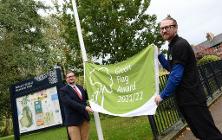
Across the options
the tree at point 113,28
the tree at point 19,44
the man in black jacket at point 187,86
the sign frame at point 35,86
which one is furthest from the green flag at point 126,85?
the tree at point 19,44

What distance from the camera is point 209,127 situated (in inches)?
209

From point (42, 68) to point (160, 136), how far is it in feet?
68.9

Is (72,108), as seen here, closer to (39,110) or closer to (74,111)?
(74,111)

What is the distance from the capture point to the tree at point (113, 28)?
19516mm

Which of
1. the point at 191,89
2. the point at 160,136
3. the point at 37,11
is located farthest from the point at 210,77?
the point at 37,11

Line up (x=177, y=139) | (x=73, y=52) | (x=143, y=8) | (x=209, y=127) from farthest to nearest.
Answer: (x=73, y=52) < (x=143, y=8) < (x=177, y=139) < (x=209, y=127)

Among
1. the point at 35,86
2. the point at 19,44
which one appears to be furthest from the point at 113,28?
the point at 19,44

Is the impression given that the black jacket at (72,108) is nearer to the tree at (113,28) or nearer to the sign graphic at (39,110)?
the sign graphic at (39,110)

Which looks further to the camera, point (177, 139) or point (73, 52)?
point (73, 52)

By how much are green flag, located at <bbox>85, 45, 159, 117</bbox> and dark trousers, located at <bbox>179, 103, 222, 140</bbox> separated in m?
1.92

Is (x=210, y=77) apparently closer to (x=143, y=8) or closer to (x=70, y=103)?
(x=143, y=8)

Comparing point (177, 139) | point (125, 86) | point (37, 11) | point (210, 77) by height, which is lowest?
point (177, 139)

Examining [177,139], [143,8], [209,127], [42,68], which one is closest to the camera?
[209,127]

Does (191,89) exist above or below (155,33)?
below
